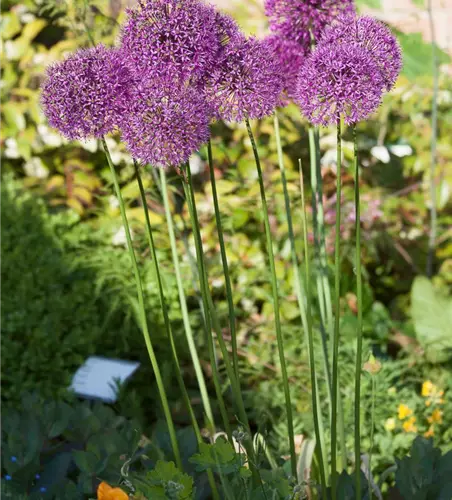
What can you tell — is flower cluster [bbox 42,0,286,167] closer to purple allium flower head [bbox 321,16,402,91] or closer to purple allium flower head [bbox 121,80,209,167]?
purple allium flower head [bbox 121,80,209,167]

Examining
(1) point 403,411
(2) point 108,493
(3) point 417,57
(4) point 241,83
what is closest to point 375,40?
(4) point 241,83

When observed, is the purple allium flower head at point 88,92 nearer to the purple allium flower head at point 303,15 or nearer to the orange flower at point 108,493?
the purple allium flower head at point 303,15

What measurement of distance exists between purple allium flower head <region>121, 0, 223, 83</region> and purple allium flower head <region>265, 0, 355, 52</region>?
1.07ft

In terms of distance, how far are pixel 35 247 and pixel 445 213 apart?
222 cm

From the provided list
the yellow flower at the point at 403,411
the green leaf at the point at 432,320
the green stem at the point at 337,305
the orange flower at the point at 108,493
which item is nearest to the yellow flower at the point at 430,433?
the yellow flower at the point at 403,411

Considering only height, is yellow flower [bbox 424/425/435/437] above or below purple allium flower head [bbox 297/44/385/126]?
below

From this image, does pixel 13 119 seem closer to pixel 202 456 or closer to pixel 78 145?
pixel 78 145

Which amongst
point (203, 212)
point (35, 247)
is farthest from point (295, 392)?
point (35, 247)

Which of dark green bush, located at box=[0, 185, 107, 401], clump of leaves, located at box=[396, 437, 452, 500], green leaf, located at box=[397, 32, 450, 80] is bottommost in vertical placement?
dark green bush, located at box=[0, 185, 107, 401]

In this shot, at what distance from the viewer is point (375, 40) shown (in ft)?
3.84

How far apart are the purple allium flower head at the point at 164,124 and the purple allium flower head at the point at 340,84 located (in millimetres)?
162

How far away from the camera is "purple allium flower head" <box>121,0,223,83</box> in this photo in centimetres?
112

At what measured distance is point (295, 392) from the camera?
2.72 metres

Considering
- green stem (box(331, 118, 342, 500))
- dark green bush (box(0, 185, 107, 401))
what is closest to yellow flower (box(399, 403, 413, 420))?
green stem (box(331, 118, 342, 500))
